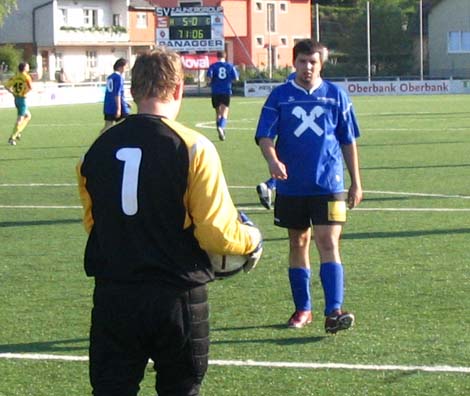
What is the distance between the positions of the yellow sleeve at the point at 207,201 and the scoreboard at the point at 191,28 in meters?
55.1

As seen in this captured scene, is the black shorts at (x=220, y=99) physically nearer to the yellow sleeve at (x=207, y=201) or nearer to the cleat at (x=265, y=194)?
the cleat at (x=265, y=194)

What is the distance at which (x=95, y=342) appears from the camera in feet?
14.5

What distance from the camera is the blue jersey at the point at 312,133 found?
24.9ft

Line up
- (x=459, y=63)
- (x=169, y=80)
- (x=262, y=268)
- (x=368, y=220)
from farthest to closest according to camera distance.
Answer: (x=459, y=63) → (x=368, y=220) → (x=262, y=268) → (x=169, y=80)

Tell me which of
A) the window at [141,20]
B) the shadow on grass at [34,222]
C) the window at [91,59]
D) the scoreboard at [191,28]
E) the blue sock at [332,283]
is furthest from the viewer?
the window at [141,20]

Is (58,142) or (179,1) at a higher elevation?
(179,1)

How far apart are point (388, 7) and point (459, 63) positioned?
6363 millimetres

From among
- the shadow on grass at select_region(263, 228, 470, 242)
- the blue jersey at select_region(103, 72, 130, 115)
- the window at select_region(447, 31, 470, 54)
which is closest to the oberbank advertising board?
the window at select_region(447, 31, 470, 54)

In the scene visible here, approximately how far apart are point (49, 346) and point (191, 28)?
53.4 meters

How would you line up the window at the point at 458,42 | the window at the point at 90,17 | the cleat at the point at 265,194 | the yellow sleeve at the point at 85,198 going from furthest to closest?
the window at the point at 90,17, the window at the point at 458,42, the cleat at the point at 265,194, the yellow sleeve at the point at 85,198

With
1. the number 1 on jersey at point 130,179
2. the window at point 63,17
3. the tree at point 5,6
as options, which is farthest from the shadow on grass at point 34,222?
the window at point 63,17

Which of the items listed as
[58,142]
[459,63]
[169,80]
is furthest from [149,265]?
[459,63]

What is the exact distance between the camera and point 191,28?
5991 cm

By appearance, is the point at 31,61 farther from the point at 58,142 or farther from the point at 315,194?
the point at 315,194
